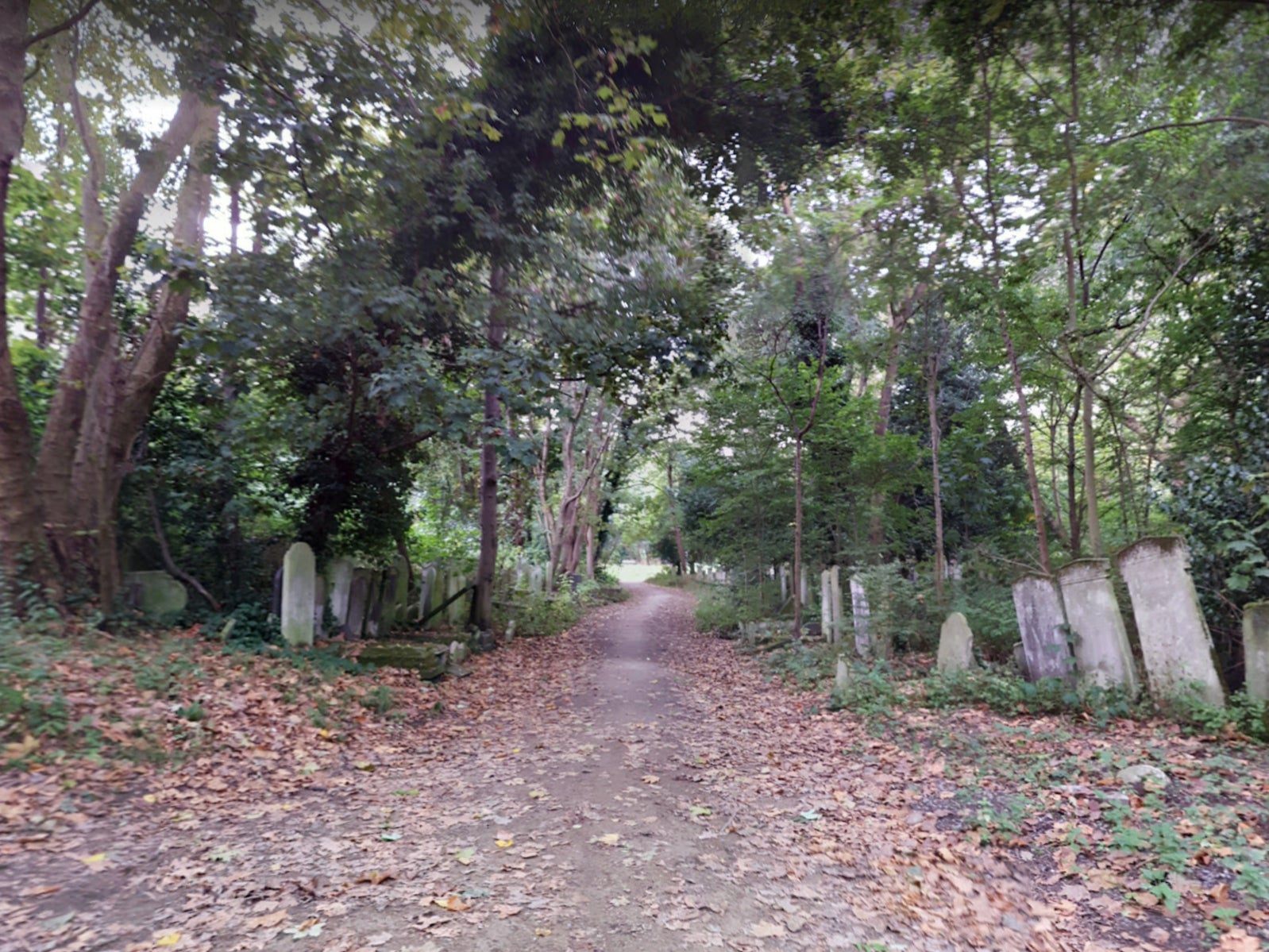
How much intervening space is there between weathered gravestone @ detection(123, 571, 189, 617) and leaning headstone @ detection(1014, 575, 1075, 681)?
971 cm

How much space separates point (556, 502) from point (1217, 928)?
79.8 ft

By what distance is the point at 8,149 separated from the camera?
6.70m

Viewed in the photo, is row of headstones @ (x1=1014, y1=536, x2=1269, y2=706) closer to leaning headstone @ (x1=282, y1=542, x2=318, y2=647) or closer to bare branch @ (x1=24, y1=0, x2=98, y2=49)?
A: leaning headstone @ (x1=282, y1=542, x2=318, y2=647)

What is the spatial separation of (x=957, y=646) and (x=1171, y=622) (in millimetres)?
2381

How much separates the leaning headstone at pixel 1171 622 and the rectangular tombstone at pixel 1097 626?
22 centimetres

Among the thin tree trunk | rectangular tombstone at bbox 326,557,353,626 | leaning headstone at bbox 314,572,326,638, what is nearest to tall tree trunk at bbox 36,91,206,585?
the thin tree trunk

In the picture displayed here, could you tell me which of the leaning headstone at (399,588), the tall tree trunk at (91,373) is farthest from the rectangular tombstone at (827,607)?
the tall tree trunk at (91,373)

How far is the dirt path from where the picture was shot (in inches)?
131

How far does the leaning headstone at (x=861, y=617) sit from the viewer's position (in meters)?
10.3

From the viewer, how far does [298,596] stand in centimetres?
897

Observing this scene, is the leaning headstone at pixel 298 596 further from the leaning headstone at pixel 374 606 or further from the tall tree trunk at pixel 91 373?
the tall tree trunk at pixel 91 373

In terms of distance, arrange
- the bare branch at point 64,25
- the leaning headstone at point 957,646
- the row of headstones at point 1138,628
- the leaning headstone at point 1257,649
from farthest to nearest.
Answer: the leaning headstone at point 957,646 → the bare branch at point 64,25 → the row of headstones at point 1138,628 → the leaning headstone at point 1257,649

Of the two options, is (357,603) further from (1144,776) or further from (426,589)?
(1144,776)

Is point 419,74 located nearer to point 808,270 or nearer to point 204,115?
point 204,115
